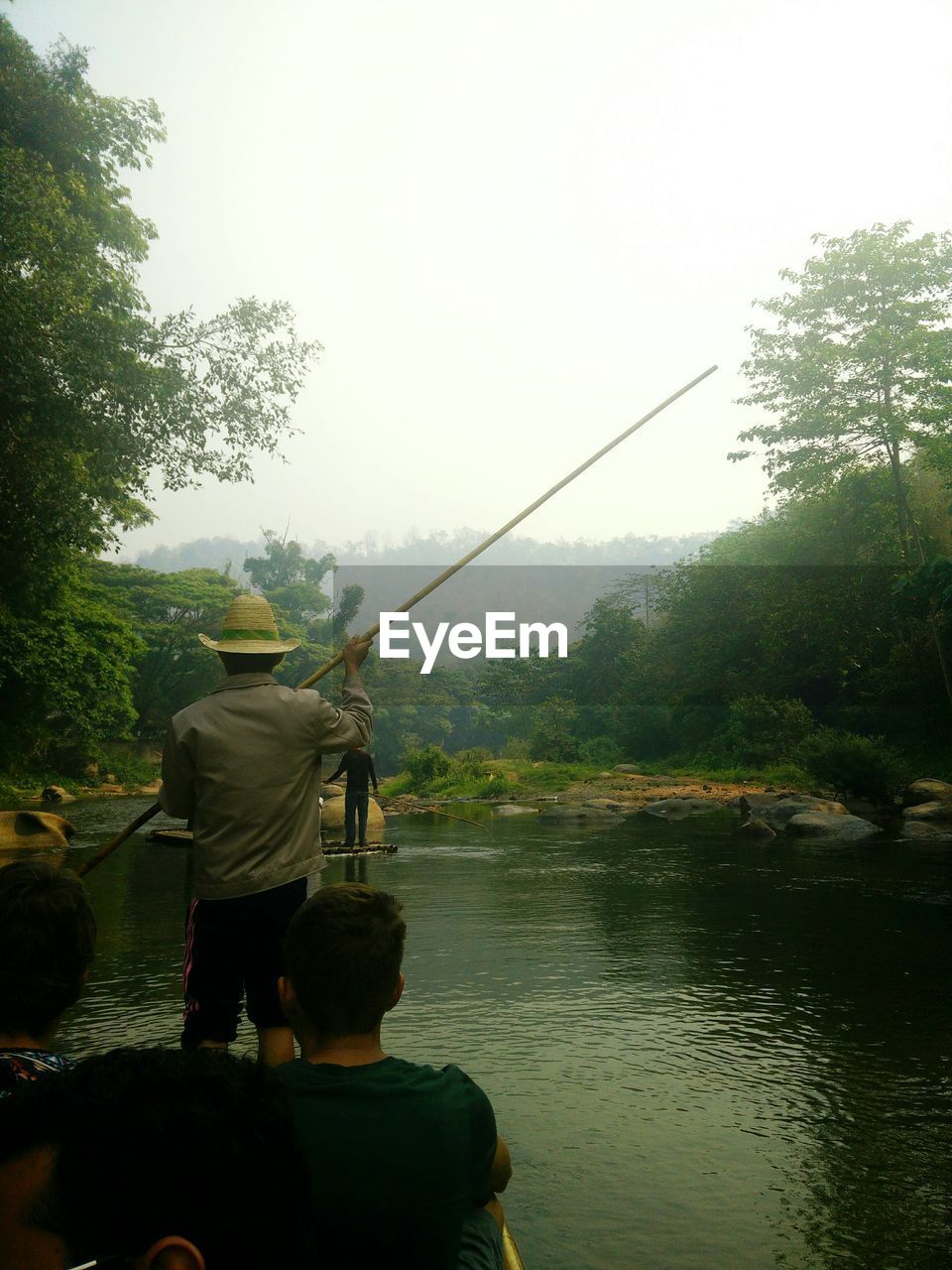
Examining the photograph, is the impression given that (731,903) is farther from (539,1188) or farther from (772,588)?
(772,588)

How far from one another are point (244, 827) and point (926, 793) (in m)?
16.5

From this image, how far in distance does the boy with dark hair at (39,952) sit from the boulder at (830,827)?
45.4ft

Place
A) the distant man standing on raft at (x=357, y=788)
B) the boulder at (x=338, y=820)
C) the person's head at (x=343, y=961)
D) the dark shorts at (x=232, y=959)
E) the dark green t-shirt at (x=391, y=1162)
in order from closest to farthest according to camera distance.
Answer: the dark green t-shirt at (x=391, y=1162) < the person's head at (x=343, y=961) < the dark shorts at (x=232, y=959) < the distant man standing on raft at (x=357, y=788) < the boulder at (x=338, y=820)

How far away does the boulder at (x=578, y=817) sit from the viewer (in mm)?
19305

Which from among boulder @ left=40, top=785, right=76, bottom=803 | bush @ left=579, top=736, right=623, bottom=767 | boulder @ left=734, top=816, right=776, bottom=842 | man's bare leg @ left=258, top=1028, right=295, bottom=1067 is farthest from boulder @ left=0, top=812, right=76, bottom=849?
bush @ left=579, top=736, right=623, bottom=767

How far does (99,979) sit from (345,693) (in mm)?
3676

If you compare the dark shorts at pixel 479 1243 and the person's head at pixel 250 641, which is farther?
the person's head at pixel 250 641

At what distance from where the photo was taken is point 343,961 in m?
2.19

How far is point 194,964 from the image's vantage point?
3586 millimetres

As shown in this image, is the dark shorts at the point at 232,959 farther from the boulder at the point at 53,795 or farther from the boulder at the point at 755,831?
the boulder at the point at 53,795

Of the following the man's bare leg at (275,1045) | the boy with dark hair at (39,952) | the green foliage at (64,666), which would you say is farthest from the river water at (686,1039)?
the green foliage at (64,666)

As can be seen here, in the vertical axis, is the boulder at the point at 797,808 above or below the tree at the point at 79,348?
below

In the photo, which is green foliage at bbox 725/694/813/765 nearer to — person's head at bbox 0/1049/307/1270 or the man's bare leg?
the man's bare leg

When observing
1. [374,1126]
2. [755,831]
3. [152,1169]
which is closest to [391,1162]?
[374,1126]
